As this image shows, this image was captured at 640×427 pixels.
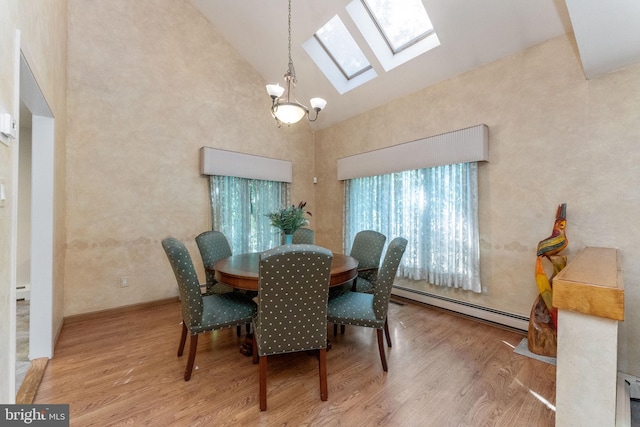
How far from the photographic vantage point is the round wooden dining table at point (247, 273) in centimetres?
201

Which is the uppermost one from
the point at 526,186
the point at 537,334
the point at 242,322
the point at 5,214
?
the point at 526,186

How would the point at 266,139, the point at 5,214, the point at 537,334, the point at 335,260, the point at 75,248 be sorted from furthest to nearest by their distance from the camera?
the point at 266,139 → the point at 75,248 → the point at 335,260 → the point at 537,334 → the point at 5,214

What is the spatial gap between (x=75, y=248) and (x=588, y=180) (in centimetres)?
526

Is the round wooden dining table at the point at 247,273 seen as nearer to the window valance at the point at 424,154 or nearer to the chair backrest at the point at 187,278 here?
the chair backrest at the point at 187,278

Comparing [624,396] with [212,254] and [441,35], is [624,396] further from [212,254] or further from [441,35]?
[212,254]

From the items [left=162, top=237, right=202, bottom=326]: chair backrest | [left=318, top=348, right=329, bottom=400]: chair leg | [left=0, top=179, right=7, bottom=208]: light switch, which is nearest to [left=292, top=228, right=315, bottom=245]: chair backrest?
[left=162, top=237, right=202, bottom=326]: chair backrest

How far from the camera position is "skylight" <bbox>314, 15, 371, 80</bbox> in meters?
3.65

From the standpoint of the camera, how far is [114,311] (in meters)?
3.23

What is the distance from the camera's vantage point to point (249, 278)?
1.99 metres

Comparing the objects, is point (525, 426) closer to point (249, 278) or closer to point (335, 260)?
point (335, 260)

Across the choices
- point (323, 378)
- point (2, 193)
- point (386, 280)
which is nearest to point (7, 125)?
point (2, 193)

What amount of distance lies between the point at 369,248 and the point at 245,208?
7.06ft

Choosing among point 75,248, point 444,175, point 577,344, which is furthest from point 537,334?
point 75,248

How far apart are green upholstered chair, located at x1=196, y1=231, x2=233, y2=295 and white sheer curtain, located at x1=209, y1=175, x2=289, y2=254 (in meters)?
0.86
